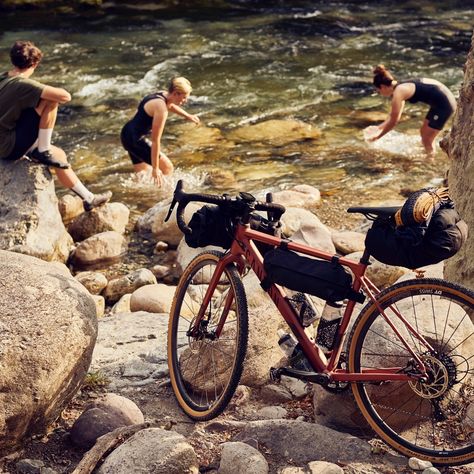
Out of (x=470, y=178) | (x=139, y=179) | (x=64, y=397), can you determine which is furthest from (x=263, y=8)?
(x=64, y=397)

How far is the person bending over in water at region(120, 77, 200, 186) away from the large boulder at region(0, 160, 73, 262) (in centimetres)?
207

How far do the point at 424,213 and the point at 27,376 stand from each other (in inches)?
92.7

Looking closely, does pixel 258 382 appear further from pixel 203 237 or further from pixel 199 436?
pixel 203 237

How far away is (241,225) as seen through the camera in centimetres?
504

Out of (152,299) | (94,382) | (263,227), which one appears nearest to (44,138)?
(152,299)

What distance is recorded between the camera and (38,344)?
4.82 m

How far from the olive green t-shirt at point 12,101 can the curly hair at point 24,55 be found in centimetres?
16

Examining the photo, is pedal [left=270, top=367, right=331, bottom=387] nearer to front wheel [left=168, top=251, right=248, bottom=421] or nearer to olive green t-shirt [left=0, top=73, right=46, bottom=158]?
front wheel [left=168, top=251, right=248, bottom=421]

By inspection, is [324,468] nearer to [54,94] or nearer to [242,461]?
[242,461]

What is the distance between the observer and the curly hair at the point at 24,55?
8.91 metres

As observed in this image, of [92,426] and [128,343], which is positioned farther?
[128,343]

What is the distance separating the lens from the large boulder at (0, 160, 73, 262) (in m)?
9.11

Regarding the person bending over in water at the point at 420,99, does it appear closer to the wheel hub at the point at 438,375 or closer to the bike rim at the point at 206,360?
the bike rim at the point at 206,360

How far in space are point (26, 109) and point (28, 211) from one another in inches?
43.5
